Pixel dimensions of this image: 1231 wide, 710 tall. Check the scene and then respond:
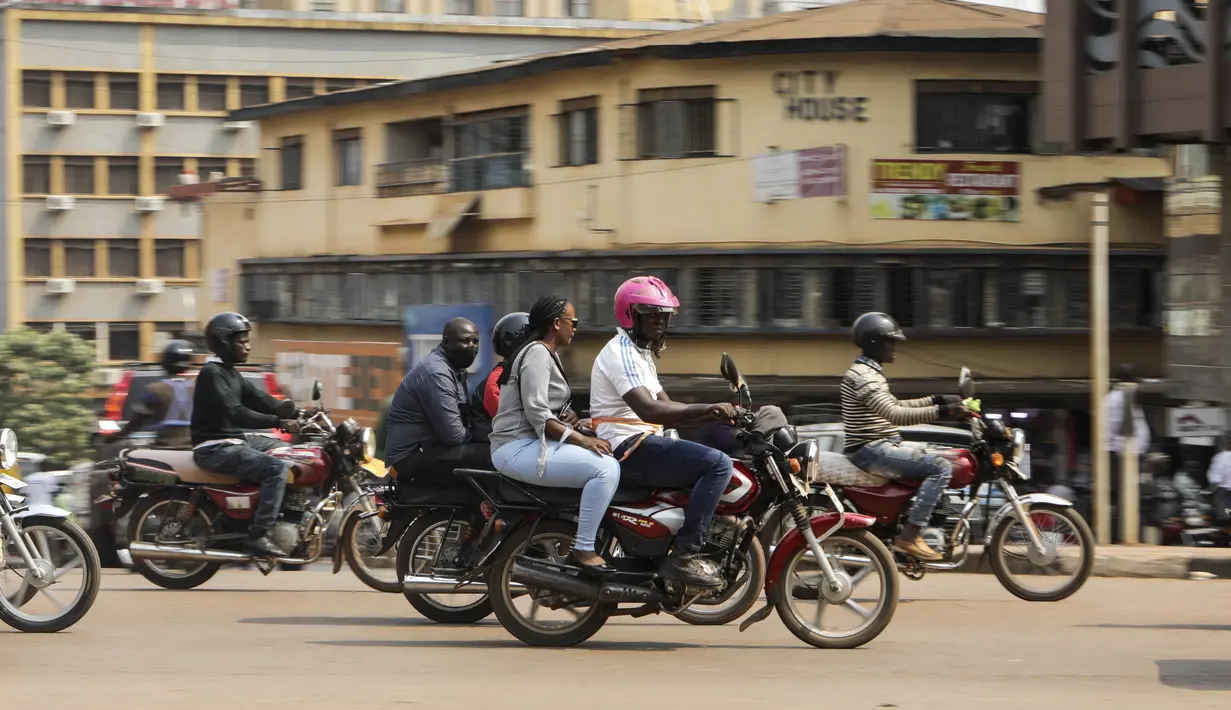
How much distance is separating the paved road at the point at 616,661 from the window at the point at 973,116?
42.8 ft

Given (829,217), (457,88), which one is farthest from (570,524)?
(457,88)

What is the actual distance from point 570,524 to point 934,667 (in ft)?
6.19

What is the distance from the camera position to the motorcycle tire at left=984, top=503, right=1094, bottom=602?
33.4 ft

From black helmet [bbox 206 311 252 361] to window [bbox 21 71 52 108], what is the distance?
42.0 meters

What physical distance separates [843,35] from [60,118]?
112 feet

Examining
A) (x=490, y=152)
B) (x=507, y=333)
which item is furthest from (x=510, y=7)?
(x=507, y=333)

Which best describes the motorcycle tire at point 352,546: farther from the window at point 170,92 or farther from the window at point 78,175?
the window at point 78,175

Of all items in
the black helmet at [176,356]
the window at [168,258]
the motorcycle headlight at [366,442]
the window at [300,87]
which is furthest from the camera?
the window at [168,258]

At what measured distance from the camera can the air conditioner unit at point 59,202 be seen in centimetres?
5144

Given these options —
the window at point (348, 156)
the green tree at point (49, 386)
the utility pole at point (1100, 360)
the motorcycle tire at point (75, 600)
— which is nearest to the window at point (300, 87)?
the green tree at point (49, 386)

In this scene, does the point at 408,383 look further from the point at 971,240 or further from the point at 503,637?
the point at 971,240

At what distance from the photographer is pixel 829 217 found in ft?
75.3

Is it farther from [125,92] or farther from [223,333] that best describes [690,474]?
[125,92]

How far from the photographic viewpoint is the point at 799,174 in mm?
23062
